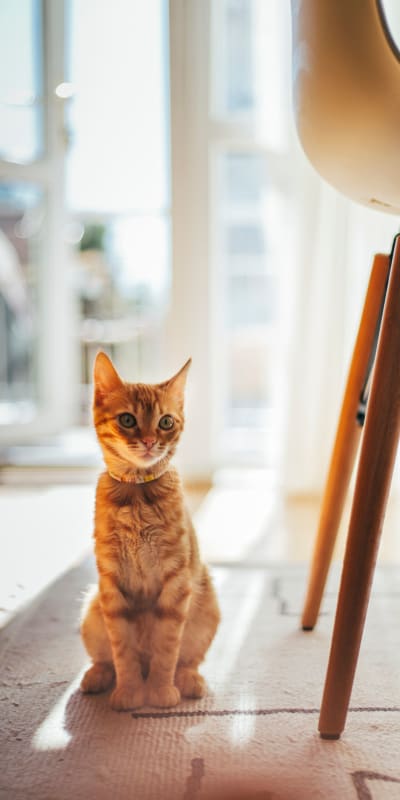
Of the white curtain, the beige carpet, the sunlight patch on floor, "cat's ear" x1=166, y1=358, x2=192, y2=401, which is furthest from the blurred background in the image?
the sunlight patch on floor

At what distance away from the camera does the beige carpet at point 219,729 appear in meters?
0.67

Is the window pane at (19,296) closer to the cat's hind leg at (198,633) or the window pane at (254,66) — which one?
the window pane at (254,66)

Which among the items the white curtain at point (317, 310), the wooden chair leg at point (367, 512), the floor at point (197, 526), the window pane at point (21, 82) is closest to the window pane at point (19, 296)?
the window pane at point (21, 82)

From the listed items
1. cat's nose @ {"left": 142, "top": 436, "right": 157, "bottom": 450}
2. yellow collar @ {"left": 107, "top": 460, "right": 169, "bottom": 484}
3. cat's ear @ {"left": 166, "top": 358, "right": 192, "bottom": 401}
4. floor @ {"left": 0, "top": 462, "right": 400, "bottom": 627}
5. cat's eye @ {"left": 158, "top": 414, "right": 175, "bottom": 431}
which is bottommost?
floor @ {"left": 0, "top": 462, "right": 400, "bottom": 627}

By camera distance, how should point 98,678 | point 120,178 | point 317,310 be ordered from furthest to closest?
point 120,178, point 317,310, point 98,678

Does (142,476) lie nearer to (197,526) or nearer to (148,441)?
(148,441)

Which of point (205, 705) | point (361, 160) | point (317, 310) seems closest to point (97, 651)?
point (205, 705)

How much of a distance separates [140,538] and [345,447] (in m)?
0.38

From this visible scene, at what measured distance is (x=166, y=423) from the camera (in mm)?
821

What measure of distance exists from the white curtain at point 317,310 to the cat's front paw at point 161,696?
131 cm

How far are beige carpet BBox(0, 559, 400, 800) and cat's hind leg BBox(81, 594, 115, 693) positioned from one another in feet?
0.06

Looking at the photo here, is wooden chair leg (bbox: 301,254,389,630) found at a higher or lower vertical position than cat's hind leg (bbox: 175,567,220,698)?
higher

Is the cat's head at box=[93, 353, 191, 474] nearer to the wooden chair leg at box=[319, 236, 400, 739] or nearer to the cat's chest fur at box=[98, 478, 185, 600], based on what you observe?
the cat's chest fur at box=[98, 478, 185, 600]

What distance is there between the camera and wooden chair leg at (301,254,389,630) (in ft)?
3.29
